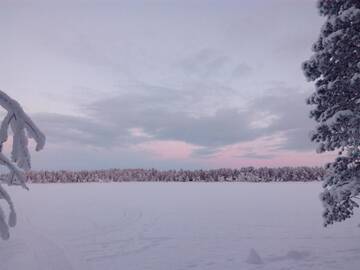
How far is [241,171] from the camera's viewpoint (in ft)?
275

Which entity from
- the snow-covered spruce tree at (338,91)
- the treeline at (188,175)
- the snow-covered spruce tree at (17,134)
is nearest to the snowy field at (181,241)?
the snow-covered spruce tree at (338,91)

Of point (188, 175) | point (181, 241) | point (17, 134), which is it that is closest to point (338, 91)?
point (181, 241)

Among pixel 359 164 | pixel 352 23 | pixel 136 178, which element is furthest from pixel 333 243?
pixel 136 178

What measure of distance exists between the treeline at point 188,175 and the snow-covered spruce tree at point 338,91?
6708 cm

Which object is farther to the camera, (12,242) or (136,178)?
(136,178)

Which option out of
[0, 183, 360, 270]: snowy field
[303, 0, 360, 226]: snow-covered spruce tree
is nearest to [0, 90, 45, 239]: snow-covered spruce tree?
[0, 183, 360, 270]: snowy field

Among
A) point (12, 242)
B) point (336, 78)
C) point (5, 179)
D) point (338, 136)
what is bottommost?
point (12, 242)

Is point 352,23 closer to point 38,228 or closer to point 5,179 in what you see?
point 5,179

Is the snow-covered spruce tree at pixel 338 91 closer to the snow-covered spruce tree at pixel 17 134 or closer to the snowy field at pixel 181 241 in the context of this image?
the snowy field at pixel 181 241

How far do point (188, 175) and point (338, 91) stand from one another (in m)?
73.4

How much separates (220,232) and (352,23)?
912cm

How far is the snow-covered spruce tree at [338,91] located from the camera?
37.8 ft

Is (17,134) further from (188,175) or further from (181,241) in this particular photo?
(188,175)

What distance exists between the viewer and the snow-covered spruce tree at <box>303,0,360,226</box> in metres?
11.5
